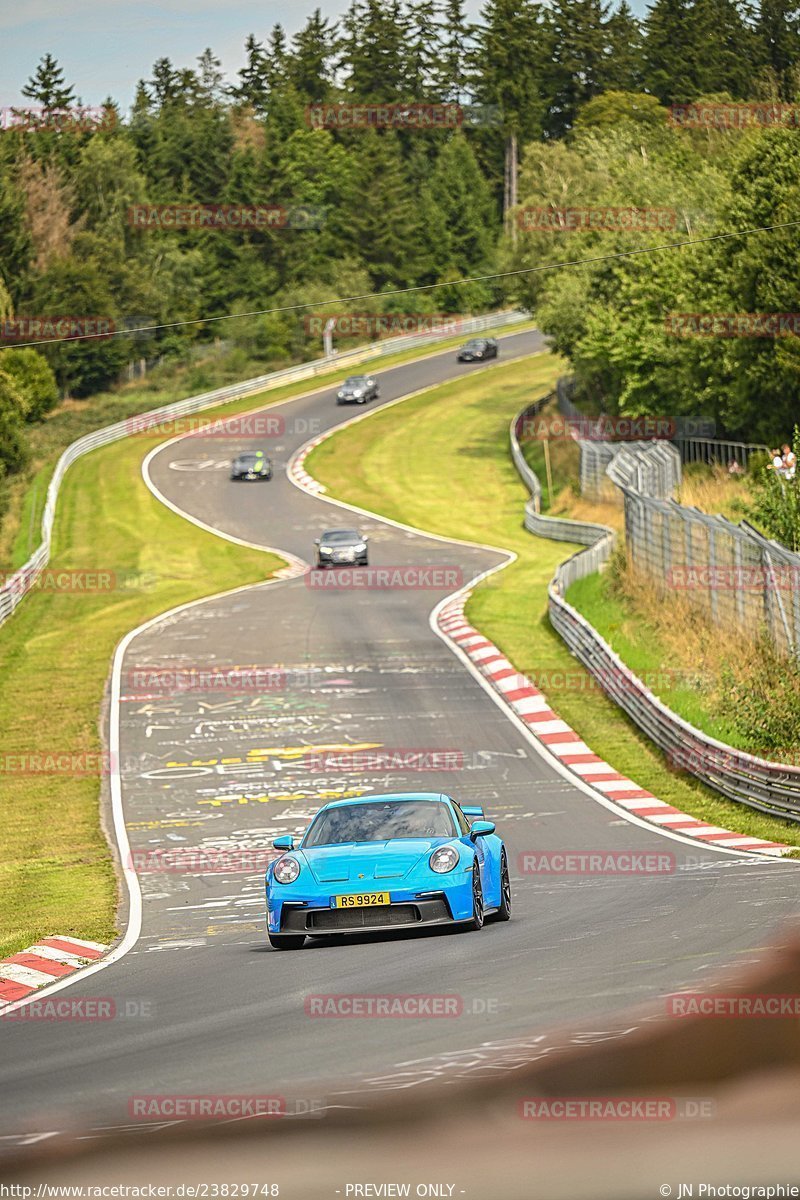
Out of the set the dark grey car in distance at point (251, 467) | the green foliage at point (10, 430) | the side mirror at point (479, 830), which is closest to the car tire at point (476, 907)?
the side mirror at point (479, 830)

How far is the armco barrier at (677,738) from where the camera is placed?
20484 millimetres

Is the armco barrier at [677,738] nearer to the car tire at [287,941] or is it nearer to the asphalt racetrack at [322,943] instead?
the asphalt racetrack at [322,943]

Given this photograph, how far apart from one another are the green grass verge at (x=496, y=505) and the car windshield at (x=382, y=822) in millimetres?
6225

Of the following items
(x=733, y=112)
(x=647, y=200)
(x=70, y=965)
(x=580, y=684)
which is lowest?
(x=580, y=684)

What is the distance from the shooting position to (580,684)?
31.5 meters

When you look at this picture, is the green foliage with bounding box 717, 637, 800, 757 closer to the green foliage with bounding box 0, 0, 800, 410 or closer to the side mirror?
the side mirror

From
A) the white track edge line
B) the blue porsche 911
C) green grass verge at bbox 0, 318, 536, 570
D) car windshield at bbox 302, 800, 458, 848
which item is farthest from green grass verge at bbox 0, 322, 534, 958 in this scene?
the white track edge line

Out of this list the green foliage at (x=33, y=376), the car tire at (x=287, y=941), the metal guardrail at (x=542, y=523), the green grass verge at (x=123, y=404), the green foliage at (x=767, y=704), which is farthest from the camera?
the green foliage at (x=33, y=376)

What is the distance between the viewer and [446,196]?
133 metres

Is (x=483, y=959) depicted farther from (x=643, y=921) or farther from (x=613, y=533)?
(x=613, y=533)

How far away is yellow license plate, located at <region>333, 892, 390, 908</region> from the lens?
43.1 feet

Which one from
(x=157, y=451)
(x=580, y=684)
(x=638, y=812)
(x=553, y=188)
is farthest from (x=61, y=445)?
(x=638, y=812)

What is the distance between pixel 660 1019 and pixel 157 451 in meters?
69.4

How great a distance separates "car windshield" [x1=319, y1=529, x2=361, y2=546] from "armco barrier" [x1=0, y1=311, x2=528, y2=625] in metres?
8.73
